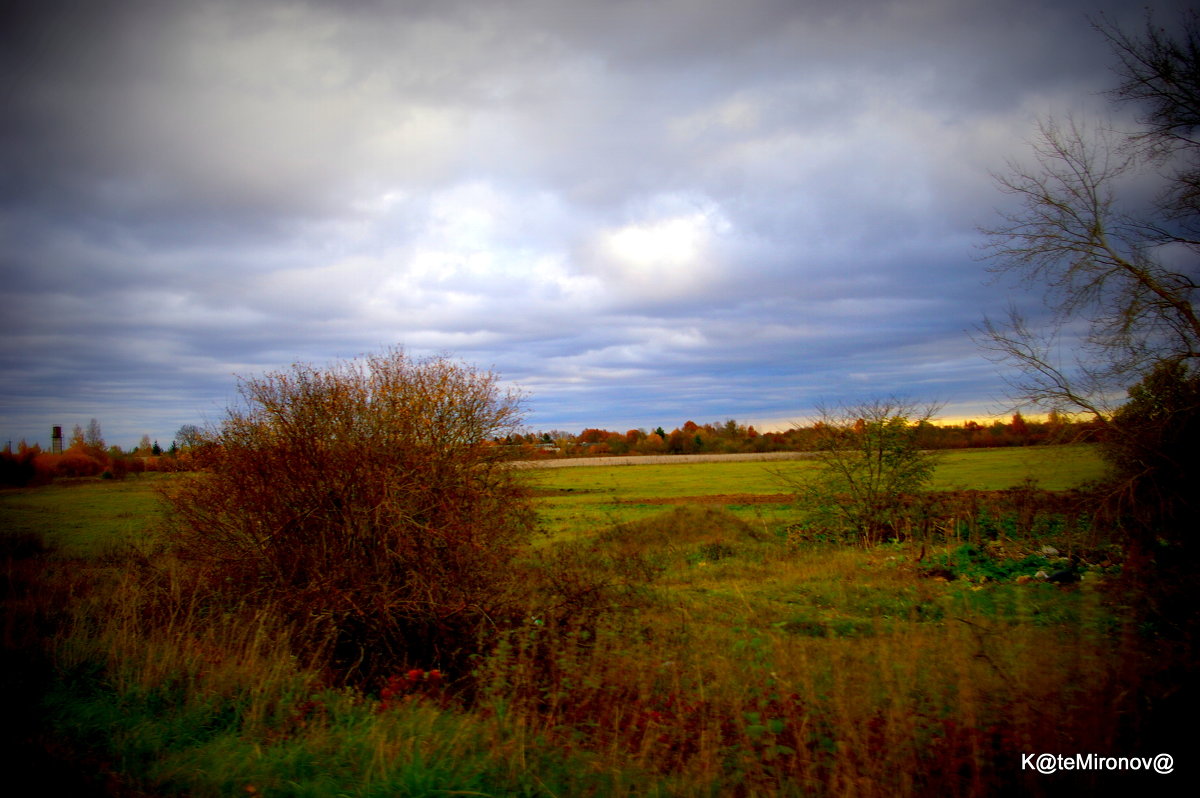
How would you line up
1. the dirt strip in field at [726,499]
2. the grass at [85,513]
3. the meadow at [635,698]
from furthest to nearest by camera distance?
1. the dirt strip in field at [726,499]
2. the grass at [85,513]
3. the meadow at [635,698]

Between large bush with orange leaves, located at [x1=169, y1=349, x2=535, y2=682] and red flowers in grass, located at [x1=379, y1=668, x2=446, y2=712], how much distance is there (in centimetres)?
93

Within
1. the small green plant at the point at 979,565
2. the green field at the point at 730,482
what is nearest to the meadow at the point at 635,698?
the green field at the point at 730,482

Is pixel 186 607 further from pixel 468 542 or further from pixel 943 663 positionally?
pixel 943 663

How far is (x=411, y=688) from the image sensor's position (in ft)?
27.9

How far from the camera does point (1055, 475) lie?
1323 centimetres

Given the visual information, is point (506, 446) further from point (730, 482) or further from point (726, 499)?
point (730, 482)

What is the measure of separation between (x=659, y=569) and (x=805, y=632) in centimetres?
748

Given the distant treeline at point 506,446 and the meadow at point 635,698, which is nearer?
the meadow at point 635,698

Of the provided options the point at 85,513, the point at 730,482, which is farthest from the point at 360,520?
the point at 730,482

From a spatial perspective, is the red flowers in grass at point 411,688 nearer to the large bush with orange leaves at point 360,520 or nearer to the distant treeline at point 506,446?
the large bush with orange leaves at point 360,520

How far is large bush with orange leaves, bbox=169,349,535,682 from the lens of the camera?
9.99 meters

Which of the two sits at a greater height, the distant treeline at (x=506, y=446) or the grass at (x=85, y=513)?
the distant treeline at (x=506, y=446)

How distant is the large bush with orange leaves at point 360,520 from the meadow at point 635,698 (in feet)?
2.84

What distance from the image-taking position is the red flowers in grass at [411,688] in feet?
23.6
